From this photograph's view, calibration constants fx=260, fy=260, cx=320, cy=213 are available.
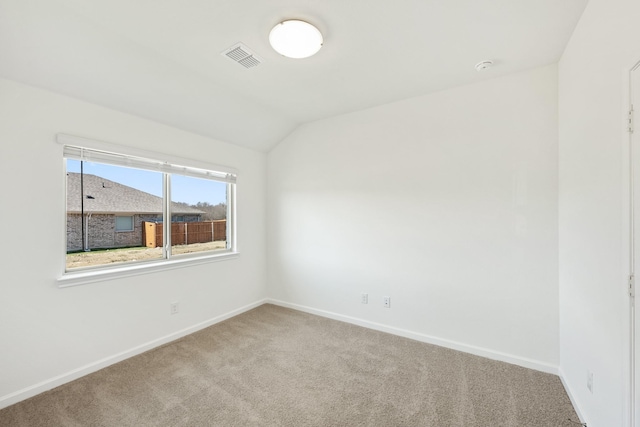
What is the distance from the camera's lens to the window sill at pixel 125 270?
2.16 metres

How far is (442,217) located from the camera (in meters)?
2.69

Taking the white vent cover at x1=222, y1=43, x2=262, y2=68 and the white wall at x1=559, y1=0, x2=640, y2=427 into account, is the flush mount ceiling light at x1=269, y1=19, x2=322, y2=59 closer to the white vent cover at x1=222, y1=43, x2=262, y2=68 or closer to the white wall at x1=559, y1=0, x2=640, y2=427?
the white vent cover at x1=222, y1=43, x2=262, y2=68

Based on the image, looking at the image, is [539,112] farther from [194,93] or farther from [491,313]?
[194,93]

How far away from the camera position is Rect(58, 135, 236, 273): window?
7.59 ft

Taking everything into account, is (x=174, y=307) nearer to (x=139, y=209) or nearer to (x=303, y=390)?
(x=139, y=209)

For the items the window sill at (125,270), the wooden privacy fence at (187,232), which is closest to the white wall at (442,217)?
the wooden privacy fence at (187,232)

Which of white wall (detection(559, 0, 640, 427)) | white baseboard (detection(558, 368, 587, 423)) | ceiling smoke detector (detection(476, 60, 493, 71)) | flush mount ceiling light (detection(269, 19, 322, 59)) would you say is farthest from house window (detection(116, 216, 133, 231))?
white baseboard (detection(558, 368, 587, 423))

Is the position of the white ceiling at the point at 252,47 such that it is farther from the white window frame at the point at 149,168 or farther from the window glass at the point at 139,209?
the window glass at the point at 139,209

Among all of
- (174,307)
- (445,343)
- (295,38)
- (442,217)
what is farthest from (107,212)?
(445,343)

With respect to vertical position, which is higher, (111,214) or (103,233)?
(111,214)

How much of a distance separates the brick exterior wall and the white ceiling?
3.46 ft

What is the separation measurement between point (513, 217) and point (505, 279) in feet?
1.89

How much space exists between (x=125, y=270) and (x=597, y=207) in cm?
362

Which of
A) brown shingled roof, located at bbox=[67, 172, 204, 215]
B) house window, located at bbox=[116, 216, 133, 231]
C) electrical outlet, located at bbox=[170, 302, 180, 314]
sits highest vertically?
brown shingled roof, located at bbox=[67, 172, 204, 215]
